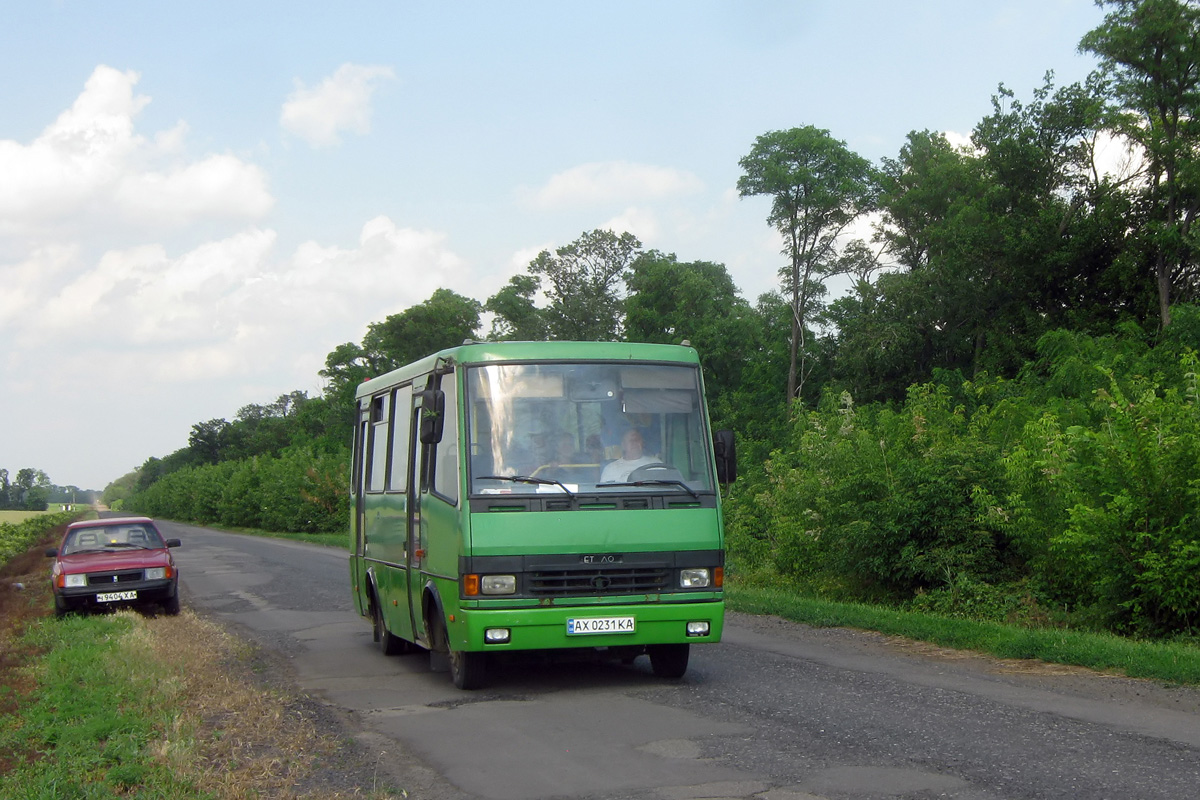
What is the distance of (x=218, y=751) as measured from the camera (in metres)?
8.14

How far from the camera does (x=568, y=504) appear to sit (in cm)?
999

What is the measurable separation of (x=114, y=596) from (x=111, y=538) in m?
1.67

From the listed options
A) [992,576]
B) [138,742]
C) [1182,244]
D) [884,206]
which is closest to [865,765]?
[138,742]

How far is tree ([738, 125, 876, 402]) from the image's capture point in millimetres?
53938

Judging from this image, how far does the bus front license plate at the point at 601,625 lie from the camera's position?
988 cm

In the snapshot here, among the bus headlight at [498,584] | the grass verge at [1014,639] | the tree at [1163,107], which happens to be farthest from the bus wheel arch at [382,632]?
the tree at [1163,107]

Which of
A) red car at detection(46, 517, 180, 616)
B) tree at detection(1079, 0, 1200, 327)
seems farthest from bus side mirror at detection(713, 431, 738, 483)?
tree at detection(1079, 0, 1200, 327)

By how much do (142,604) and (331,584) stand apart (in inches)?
231

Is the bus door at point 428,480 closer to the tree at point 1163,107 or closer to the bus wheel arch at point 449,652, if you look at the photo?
the bus wheel arch at point 449,652

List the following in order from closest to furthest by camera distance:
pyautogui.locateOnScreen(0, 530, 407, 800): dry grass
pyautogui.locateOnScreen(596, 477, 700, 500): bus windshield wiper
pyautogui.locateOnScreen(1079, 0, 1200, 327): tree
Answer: pyautogui.locateOnScreen(0, 530, 407, 800): dry grass → pyautogui.locateOnScreen(596, 477, 700, 500): bus windshield wiper → pyautogui.locateOnScreen(1079, 0, 1200, 327): tree

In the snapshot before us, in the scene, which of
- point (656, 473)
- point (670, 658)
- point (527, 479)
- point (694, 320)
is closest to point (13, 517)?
point (694, 320)

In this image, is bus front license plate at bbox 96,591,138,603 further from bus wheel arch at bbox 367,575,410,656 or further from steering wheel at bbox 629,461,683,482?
steering wheel at bbox 629,461,683,482

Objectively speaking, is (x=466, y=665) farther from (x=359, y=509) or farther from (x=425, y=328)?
(x=425, y=328)

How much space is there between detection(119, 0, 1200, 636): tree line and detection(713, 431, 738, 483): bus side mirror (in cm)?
421
